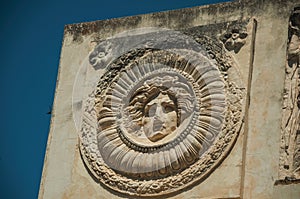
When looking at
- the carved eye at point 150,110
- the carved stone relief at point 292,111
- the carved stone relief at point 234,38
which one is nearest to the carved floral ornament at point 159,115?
the carved eye at point 150,110

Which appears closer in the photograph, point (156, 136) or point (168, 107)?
point (156, 136)

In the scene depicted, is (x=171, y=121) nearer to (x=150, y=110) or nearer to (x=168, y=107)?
(x=168, y=107)

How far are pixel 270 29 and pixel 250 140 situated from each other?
171cm

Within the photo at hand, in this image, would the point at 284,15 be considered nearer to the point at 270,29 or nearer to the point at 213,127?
the point at 270,29

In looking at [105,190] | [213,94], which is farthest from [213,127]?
[105,190]

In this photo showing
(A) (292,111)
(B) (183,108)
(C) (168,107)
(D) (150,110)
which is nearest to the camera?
(A) (292,111)

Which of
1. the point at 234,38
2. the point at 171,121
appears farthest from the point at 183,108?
the point at 234,38

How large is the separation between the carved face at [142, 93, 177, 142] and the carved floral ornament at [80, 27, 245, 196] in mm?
14

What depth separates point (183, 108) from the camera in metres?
20.4

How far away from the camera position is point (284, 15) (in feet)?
66.5

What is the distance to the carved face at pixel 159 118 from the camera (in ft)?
66.8

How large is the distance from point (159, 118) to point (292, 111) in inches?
81.8

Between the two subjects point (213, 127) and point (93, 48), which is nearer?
point (213, 127)

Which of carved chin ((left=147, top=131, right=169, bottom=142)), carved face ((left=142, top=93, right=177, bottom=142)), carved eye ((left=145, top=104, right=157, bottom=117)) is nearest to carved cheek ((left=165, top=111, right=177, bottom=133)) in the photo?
carved face ((left=142, top=93, right=177, bottom=142))
